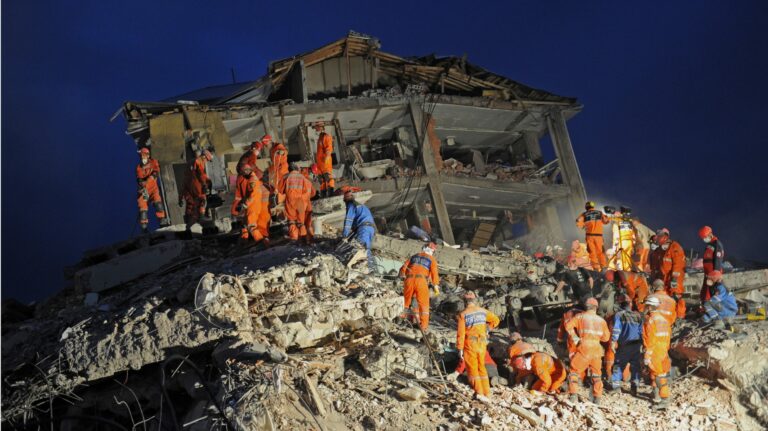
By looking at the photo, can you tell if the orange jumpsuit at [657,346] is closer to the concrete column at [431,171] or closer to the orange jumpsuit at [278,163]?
the orange jumpsuit at [278,163]

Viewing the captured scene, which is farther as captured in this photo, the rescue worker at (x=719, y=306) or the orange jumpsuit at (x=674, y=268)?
the orange jumpsuit at (x=674, y=268)

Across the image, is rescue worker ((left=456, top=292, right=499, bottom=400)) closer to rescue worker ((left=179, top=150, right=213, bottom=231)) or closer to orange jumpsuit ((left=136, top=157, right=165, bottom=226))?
rescue worker ((left=179, top=150, right=213, bottom=231))

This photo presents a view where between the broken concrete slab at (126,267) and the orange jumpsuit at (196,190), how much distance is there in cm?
188

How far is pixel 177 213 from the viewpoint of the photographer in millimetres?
15906

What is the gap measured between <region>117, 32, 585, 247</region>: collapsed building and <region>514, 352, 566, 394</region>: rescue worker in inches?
359

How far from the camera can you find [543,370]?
26.6 ft

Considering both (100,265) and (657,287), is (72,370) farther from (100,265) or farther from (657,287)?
(657,287)

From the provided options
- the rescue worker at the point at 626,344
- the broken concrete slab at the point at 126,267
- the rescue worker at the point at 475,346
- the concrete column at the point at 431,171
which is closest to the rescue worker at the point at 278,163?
the broken concrete slab at the point at 126,267

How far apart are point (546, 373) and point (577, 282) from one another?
5157mm

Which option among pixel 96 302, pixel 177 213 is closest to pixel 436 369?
pixel 96 302

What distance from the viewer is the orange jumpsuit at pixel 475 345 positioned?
24.9 ft

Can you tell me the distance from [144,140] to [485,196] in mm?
10597

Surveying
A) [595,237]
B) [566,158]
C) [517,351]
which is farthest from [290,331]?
[566,158]

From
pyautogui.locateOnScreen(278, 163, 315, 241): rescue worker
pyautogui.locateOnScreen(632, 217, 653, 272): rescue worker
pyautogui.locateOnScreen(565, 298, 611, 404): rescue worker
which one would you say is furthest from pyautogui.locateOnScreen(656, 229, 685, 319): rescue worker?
pyautogui.locateOnScreen(278, 163, 315, 241): rescue worker
